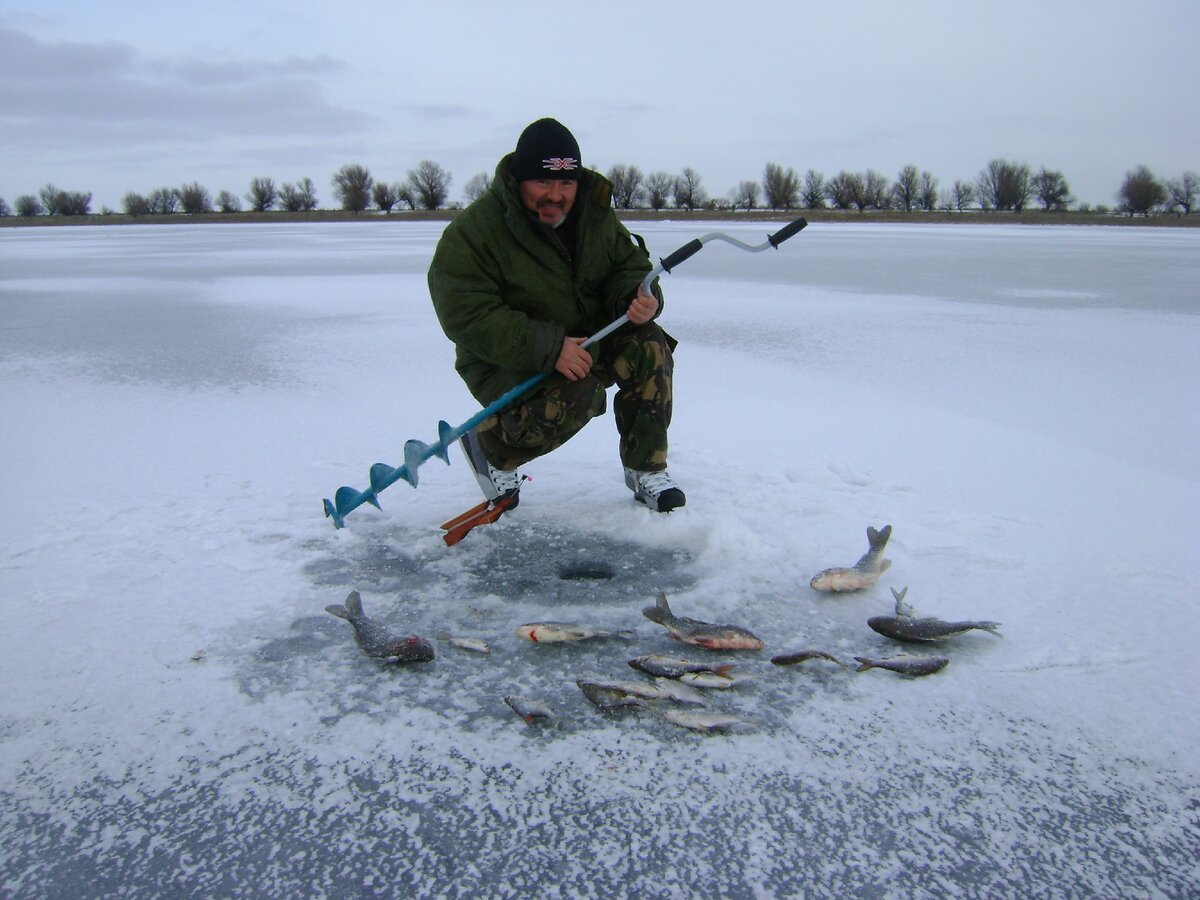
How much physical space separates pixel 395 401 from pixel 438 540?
1971 millimetres

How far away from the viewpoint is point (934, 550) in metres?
2.61

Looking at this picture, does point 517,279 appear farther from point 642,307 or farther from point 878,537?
point 878,537

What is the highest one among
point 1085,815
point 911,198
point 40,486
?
point 911,198

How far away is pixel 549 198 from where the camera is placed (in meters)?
2.80

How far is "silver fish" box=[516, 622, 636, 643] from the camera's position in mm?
2105

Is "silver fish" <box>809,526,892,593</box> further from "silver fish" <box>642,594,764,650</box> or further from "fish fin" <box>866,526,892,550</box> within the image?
"silver fish" <box>642,594,764,650</box>

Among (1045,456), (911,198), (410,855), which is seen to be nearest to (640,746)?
(410,855)

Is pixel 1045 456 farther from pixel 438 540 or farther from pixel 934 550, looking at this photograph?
pixel 438 540

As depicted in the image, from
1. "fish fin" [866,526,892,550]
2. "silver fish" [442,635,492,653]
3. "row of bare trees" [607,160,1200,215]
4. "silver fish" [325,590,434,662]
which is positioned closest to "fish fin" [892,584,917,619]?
"fish fin" [866,526,892,550]

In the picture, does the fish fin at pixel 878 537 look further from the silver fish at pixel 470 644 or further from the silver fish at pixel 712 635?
the silver fish at pixel 470 644

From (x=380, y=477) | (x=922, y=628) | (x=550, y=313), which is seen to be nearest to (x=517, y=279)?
(x=550, y=313)

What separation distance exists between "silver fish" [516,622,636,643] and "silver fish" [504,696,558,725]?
0.29 m

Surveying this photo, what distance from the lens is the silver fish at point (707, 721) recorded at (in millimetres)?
1758

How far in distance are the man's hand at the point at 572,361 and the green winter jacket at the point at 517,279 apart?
23mm
